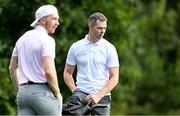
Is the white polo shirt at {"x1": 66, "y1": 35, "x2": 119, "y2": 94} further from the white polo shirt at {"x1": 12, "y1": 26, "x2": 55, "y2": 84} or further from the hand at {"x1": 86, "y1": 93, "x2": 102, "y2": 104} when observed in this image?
the white polo shirt at {"x1": 12, "y1": 26, "x2": 55, "y2": 84}

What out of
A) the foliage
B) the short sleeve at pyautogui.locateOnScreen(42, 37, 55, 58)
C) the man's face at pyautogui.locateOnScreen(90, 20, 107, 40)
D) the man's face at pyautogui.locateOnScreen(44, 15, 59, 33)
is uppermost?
the man's face at pyautogui.locateOnScreen(44, 15, 59, 33)

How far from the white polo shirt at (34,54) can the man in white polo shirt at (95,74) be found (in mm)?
847

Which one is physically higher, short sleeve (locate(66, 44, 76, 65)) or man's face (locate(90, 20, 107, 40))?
man's face (locate(90, 20, 107, 40))

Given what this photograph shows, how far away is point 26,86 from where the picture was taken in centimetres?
858

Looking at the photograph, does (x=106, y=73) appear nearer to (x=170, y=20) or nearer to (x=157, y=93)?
(x=170, y=20)

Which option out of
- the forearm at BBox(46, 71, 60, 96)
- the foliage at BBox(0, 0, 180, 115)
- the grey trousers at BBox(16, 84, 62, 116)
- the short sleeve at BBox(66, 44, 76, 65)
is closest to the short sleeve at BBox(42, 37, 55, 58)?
the forearm at BBox(46, 71, 60, 96)

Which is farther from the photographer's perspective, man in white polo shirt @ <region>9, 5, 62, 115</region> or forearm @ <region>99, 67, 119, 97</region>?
forearm @ <region>99, 67, 119, 97</region>

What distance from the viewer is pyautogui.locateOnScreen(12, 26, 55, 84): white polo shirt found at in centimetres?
852

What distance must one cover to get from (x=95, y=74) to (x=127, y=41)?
40.8 ft

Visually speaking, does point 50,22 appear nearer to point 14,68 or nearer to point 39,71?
point 39,71

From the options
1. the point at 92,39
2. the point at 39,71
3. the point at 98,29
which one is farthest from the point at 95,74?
the point at 39,71

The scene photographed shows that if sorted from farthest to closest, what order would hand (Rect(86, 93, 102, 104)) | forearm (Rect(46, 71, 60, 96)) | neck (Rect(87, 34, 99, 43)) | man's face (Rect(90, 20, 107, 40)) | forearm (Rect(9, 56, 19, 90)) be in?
1. neck (Rect(87, 34, 99, 43))
2. man's face (Rect(90, 20, 107, 40))
3. hand (Rect(86, 93, 102, 104))
4. forearm (Rect(9, 56, 19, 90))
5. forearm (Rect(46, 71, 60, 96))

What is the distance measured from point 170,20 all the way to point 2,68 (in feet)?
68.4

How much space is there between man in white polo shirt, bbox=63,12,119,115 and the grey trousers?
26.8 inches
